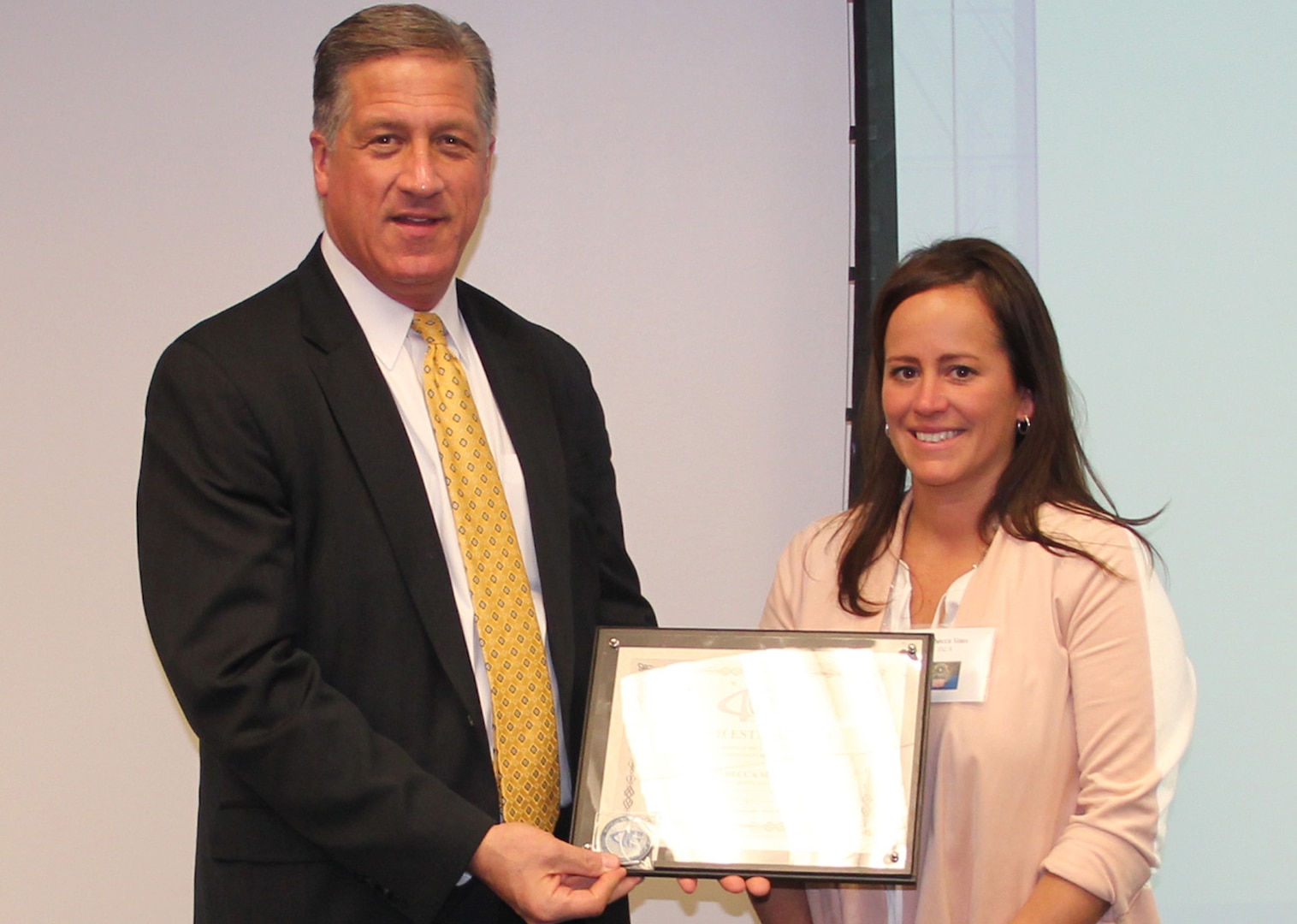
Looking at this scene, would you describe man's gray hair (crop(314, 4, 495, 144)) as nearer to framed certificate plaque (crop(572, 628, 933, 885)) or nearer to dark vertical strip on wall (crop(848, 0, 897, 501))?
framed certificate plaque (crop(572, 628, 933, 885))

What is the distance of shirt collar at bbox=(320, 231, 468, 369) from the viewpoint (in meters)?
2.21

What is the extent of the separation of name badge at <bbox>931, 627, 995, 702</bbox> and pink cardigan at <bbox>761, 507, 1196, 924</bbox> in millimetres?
13

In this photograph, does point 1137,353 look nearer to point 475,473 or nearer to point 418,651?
point 475,473

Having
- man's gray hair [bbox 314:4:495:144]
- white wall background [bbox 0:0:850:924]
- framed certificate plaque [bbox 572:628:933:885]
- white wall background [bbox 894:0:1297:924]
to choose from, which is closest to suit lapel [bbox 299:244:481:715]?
framed certificate plaque [bbox 572:628:933:885]

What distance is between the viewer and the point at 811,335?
11.5 ft

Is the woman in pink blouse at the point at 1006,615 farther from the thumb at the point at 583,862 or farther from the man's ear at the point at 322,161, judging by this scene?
the man's ear at the point at 322,161

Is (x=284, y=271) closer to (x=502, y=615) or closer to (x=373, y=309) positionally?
(x=373, y=309)

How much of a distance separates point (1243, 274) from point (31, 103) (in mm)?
2913

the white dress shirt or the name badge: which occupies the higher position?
the white dress shirt

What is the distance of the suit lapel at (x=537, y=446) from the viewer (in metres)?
2.19

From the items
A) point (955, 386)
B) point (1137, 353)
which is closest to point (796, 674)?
point (955, 386)

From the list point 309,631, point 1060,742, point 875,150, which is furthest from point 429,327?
point 875,150

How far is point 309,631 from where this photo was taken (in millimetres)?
2035

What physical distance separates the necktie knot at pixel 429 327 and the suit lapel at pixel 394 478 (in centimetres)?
13
